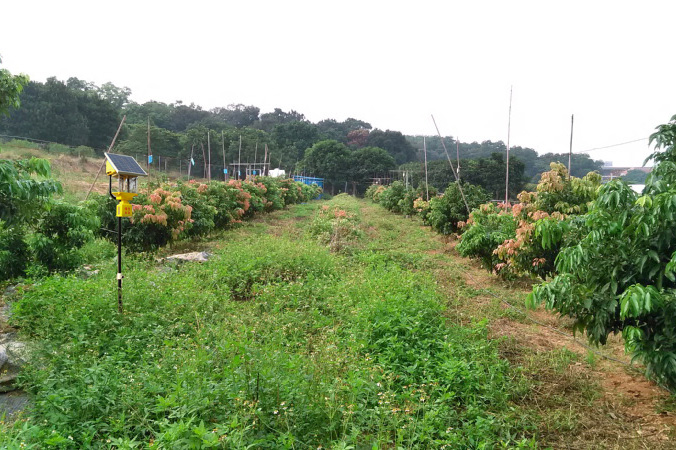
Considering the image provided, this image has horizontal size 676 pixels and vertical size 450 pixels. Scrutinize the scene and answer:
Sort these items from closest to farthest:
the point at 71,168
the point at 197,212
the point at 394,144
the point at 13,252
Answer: the point at 13,252
the point at 197,212
the point at 71,168
the point at 394,144

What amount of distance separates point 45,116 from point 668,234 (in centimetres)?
3867

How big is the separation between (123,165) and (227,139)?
44.2 metres

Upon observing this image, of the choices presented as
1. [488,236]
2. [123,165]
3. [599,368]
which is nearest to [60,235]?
[123,165]

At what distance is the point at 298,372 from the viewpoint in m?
3.86

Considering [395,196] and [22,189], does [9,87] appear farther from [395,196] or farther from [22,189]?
[395,196]

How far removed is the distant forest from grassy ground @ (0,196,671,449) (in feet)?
40.4

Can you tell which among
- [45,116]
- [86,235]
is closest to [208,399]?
[86,235]

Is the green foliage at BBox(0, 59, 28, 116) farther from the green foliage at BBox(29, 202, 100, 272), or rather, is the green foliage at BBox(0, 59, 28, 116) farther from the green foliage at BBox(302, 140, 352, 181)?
the green foliage at BBox(302, 140, 352, 181)

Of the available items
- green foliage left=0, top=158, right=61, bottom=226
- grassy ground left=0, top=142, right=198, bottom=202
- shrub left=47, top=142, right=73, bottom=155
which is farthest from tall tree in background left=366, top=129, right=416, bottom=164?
green foliage left=0, top=158, right=61, bottom=226

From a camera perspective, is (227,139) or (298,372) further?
(227,139)

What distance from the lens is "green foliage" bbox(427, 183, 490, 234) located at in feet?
47.4

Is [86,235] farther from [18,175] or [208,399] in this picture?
[208,399]

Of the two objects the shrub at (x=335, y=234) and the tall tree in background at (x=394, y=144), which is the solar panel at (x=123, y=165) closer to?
the shrub at (x=335, y=234)

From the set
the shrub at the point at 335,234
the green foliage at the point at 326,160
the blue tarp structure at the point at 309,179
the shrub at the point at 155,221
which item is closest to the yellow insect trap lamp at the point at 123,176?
the shrub at the point at 155,221
